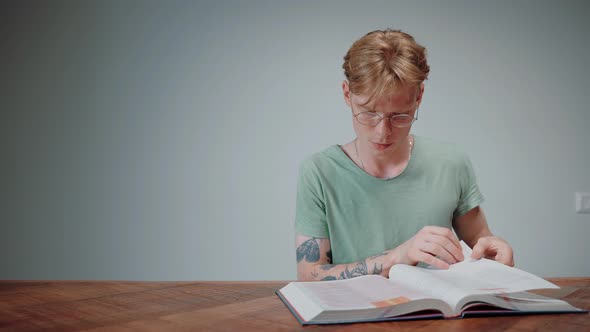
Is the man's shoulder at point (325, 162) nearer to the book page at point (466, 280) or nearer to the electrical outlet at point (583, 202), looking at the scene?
the book page at point (466, 280)

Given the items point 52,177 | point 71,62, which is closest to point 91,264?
point 52,177

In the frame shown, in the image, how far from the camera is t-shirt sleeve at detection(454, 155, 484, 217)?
1638 millimetres

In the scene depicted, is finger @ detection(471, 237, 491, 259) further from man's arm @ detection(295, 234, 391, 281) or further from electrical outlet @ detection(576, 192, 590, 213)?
electrical outlet @ detection(576, 192, 590, 213)

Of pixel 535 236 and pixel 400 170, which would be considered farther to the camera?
pixel 535 236

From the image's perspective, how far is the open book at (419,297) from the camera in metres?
0.81

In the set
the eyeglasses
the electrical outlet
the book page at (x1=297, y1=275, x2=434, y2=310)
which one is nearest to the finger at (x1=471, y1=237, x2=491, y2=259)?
the book page at (x1=297, y1=275, x2=434, y2=310)

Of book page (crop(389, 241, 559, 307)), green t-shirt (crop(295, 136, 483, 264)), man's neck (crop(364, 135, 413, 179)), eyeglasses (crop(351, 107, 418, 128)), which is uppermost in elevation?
eyeglasses (crop(351, 107, 418, 128))

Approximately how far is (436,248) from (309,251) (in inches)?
17.1

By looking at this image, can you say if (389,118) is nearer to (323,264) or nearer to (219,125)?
(323,264)

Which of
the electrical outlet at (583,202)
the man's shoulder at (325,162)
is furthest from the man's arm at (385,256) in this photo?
the electrical outlet at (583,202)

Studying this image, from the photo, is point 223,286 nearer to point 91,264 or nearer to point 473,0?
point 91,264

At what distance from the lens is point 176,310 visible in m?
0.92

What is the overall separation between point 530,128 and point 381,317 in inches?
88.8

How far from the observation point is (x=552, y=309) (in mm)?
876
